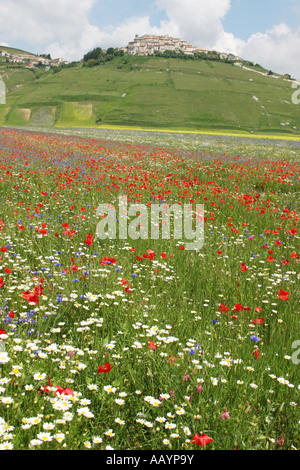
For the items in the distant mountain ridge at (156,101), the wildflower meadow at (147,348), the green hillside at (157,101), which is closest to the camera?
the wildflower meadow at (147,348)

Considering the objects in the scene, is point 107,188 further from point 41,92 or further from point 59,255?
point 41,92

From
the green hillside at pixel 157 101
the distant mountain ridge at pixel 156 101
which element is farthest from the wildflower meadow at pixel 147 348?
the distant mountain ridge at pixel 156 101

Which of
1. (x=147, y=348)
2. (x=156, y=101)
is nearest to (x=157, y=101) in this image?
(x=156, y=101)

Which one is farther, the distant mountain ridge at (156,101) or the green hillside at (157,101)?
the green hillside at (157,101)

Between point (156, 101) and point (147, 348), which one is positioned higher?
point (156, 101)

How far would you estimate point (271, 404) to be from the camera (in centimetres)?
227

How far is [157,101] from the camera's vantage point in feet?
365

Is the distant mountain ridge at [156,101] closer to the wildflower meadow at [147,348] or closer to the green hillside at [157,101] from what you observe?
the green hillside at [157,101]

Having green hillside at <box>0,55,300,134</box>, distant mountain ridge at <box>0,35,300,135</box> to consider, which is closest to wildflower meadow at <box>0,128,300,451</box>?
green hillside at <box>0,55,300,134</box>

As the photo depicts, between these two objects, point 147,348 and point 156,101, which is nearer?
point 147,348

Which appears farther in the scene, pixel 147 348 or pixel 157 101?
pixel 157 101

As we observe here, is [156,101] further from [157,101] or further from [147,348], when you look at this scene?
[147,348]

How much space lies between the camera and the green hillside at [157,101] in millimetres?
93750

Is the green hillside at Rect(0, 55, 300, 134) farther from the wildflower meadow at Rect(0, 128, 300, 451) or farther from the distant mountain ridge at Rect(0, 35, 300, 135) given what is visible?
the wildflower meadow at Rect(0, 128, 300, 451)
